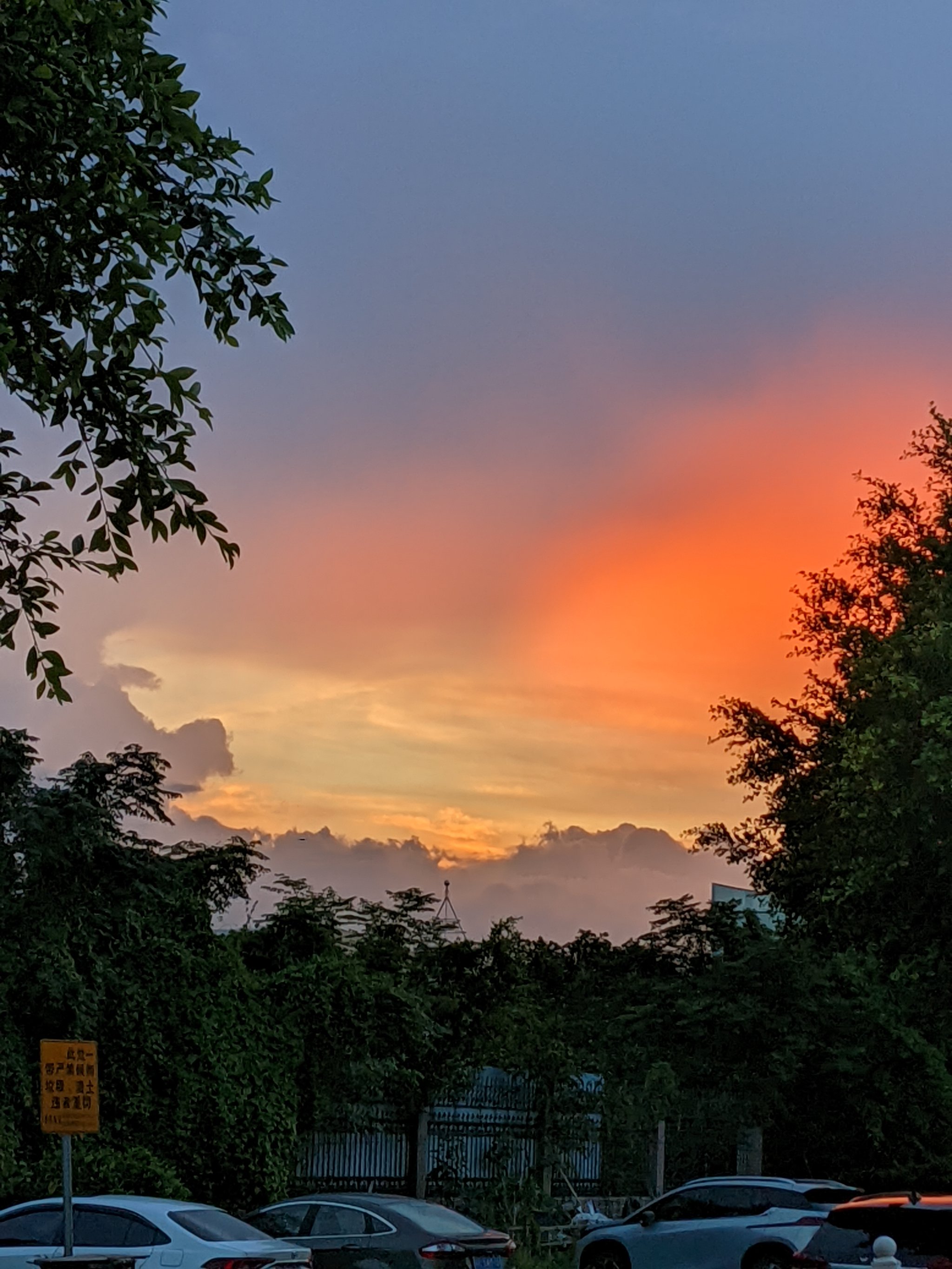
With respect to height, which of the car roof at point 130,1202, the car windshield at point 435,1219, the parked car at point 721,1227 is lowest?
the parked car at point 721,1227

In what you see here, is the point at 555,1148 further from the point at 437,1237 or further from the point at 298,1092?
the point at 437,1237

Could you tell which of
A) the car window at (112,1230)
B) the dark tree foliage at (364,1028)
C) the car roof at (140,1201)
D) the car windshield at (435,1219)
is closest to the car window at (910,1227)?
the car window at (112,1230)

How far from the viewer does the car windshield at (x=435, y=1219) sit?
60.6 feet

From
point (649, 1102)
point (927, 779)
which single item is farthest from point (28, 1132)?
point (927, 779)

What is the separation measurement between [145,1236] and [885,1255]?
7619mm

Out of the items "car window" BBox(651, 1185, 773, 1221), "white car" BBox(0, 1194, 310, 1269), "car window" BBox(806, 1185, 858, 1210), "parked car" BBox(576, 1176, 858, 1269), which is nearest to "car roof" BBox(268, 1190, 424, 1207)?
"white car" BBox(0, 1194, 310, 1269)

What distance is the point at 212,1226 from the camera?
1570cm

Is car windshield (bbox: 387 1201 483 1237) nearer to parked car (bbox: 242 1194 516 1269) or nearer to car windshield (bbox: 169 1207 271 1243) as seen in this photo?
parked car (bbox: 242 1194 516 1269)

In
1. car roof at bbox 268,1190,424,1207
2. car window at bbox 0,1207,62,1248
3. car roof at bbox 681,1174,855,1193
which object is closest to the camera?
car window at bbox 0,1207,62,1248

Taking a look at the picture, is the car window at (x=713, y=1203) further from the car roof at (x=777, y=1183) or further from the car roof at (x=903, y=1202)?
the car roof at (x=903, y=1202)

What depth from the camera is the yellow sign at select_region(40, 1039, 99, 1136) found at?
1329cm

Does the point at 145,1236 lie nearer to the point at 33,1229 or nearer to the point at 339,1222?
the point at 33,1229

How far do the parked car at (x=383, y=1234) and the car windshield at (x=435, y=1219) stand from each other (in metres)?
0.01

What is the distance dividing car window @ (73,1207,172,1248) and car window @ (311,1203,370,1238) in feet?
10.8
